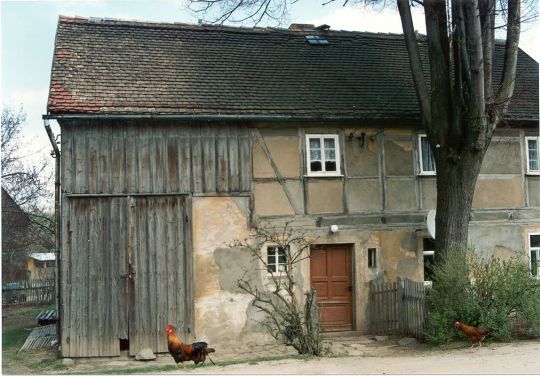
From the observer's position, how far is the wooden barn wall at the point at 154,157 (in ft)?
47.1

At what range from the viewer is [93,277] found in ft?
46.4

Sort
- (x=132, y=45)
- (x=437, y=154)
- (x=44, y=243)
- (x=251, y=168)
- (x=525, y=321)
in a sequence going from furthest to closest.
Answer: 1. (x=44, y=243)
2. (x=132, y=45)
3. (x=251, y=168)
4. (x=437, y=154)
5. (x=525, y=321)

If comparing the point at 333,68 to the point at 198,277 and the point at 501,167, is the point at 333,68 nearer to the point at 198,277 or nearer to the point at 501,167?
the point at 501,167

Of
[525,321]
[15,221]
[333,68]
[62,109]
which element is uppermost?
[333,68]

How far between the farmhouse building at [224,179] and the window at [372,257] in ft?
0.09

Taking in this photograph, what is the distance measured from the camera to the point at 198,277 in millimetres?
14625

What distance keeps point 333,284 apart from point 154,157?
17.5 ft

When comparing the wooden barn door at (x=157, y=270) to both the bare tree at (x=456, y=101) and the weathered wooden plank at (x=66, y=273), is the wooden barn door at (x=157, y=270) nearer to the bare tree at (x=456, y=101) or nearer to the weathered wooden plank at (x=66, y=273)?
the weathered wooden plank at (x=66, y=273)

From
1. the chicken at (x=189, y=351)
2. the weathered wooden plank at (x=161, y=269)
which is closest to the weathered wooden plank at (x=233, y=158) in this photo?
the weathered wooden plank at (x=161, y=269)

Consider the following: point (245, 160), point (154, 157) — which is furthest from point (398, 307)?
point (154, 157)

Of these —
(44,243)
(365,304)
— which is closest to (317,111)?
(365,304)

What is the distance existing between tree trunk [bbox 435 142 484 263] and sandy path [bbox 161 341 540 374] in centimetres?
A: 265

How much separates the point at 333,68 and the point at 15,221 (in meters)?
17.6

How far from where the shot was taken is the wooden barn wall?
565 inches
